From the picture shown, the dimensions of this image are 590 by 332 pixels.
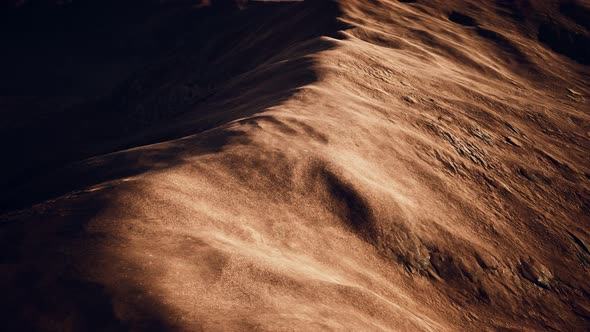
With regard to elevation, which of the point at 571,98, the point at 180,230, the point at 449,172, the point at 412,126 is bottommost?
the point at 571,98

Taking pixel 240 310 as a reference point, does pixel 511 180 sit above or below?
below

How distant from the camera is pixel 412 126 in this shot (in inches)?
435

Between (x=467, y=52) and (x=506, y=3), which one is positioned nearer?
(x=467, y=52)

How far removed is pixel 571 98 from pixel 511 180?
33.8ft

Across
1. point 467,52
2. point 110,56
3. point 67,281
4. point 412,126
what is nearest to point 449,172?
point 412,126

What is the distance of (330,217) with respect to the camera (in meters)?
7.30

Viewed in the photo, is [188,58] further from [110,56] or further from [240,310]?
[240,310]

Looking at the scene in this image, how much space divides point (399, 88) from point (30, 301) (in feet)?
37.1

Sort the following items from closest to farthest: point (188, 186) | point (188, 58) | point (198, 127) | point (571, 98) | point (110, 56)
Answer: point (188, 186), point (198, 127), point (571, 98), point (188, 58), point (110, 56)

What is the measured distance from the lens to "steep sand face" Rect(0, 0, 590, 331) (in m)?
4.66

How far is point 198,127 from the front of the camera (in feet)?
42.2

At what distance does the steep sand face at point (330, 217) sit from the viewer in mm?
4656

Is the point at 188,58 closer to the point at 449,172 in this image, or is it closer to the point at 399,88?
the point at 399,88

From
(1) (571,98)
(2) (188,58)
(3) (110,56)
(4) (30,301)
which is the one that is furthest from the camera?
(3) (110,56)
